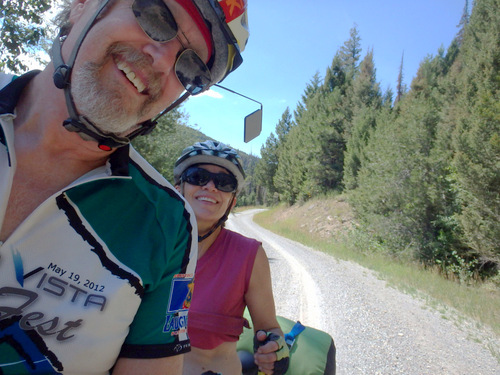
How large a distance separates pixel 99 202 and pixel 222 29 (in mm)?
883

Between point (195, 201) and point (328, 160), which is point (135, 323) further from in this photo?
point (328, 160)

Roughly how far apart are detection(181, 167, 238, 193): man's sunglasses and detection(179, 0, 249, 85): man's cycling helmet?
1.11 metres

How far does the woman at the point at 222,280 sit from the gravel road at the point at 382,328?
2596 mm

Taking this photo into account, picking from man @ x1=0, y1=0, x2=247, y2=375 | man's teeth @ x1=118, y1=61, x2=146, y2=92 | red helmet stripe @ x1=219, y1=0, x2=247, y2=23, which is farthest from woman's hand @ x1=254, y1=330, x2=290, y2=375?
red helmet stripe @ x1=219, y1=0, x2=247, y2=23

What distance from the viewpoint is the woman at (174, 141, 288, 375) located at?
6.76 ft

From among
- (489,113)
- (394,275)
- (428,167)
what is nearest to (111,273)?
(394,275)

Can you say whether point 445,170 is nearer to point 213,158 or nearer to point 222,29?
point 213,158

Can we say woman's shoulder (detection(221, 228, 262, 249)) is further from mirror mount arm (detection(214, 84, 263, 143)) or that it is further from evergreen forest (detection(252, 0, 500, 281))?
evergreen forest (detection(252, 0, 500, 281))

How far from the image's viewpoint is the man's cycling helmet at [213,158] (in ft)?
8.64

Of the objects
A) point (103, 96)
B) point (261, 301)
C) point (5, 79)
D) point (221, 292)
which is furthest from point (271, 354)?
point (5, 79)

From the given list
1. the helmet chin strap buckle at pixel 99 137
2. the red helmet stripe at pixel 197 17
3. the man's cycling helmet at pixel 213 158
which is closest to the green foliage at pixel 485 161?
the man's cycling helmet at pixel 213 158

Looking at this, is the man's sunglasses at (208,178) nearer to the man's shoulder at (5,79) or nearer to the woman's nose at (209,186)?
the woman's nose at (209,186)

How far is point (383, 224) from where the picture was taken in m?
17.4

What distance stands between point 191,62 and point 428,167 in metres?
17.1
